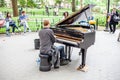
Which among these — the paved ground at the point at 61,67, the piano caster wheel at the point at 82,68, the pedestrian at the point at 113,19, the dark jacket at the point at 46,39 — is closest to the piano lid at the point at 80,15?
the dark jacket at the point at 46,39

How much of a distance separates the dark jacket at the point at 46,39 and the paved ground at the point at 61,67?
0.66m

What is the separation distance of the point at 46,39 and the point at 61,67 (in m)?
1.08

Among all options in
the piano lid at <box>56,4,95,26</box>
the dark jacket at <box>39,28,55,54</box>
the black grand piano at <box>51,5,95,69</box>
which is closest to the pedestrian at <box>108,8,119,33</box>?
the black grand piano at <box>51,5,95,69</box>

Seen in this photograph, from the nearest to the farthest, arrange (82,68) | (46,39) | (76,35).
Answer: (46,39), (76,35), (82,68)

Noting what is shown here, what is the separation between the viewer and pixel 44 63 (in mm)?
8539

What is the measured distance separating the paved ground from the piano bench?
16 cm

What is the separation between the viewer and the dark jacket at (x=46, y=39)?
330 inches

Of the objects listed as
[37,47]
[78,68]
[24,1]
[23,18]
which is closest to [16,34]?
[23,18]

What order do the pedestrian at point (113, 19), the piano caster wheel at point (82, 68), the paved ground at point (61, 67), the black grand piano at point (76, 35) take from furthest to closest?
the pedestrian at point (113, 19) → the piano caster wheel at point (82, 68) → the black grand piano at point (76, 35) → the paved ground at point (61, 67)

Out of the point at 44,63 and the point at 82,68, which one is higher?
the point at 44,63

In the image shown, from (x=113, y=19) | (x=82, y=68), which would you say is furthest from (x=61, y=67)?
(x=113, y=19)

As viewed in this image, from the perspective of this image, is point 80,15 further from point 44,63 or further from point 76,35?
point 44,63

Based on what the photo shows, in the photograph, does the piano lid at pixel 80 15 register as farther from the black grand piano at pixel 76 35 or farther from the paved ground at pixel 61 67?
the paved ground at pixel 61 67

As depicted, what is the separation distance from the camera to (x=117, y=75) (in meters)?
8.20
